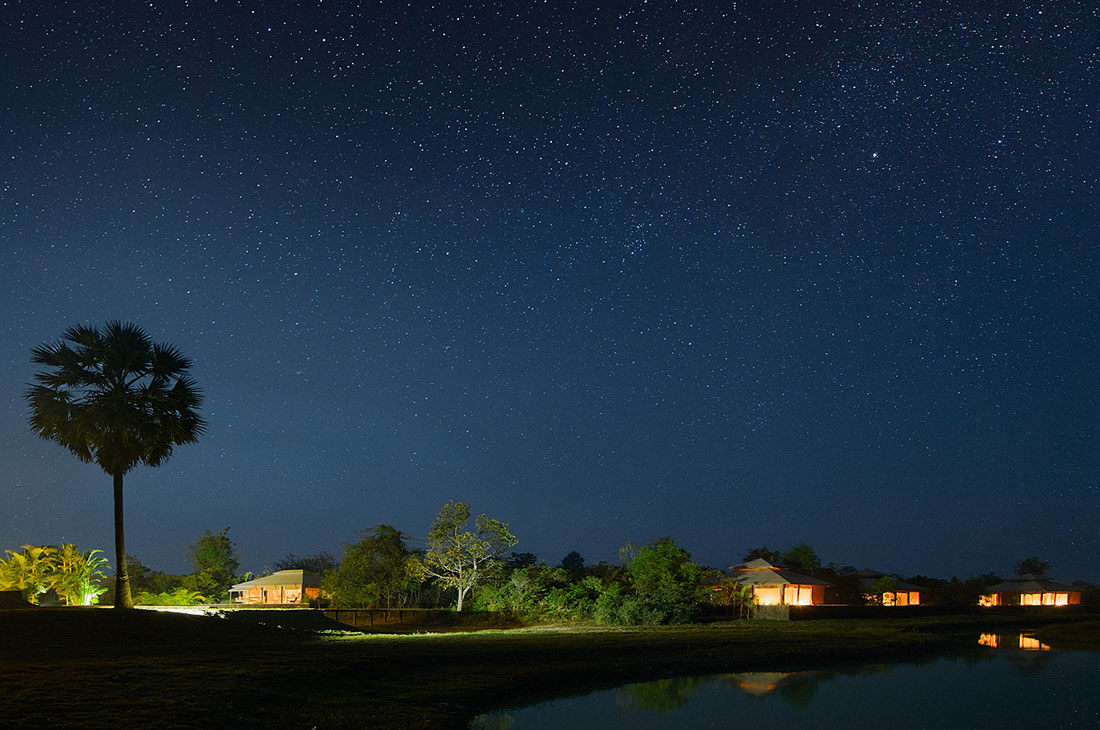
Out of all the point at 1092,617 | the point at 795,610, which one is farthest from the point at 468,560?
the point at 1092,617

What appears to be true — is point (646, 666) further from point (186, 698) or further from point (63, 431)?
point (63, 431)

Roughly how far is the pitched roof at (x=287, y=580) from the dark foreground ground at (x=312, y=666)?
3737 centimetres

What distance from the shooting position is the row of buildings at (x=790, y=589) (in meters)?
57.3

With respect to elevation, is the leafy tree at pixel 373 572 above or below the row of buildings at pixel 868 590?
above

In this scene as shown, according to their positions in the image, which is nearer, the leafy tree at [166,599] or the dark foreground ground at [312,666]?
the dark foreground ground at [312,666]

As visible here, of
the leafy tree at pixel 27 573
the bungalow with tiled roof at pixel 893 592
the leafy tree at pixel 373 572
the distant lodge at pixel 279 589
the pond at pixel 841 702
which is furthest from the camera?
the distant lodge at pixel 279 589

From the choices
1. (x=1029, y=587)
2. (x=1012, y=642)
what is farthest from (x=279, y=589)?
(x=1029, y=587)

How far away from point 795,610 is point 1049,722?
26379 millimetres

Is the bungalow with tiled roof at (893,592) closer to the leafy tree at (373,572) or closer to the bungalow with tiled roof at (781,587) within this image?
the bungalow with tiled roof at (781,587)

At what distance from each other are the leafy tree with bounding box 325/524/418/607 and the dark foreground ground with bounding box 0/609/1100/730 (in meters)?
16.1

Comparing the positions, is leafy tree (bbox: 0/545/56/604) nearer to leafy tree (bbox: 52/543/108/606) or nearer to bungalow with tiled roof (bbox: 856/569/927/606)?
leafy tree (bbox: 52/543/108/606)

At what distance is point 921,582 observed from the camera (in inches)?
3329

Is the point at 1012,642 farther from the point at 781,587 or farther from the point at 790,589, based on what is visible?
the point at 790,589

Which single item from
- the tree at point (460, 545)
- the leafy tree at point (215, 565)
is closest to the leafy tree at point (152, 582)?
the leafy tree at point (215, 565)
